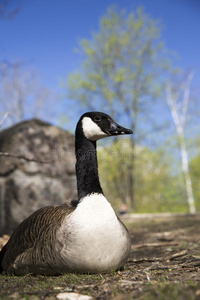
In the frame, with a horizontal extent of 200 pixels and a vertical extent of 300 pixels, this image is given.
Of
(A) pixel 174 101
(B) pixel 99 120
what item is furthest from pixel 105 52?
(B) pixel 99 120

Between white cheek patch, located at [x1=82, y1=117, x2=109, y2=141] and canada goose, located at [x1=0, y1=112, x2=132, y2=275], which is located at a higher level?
white cheek patch, located at [x1=82, y1=117, x2=109, y2=141]

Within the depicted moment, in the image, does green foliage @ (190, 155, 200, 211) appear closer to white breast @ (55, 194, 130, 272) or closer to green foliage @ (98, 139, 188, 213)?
green foliage @ (98, 139, 188, 213)

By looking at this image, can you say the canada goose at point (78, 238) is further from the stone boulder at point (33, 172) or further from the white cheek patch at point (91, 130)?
the stone boulder at point (33, 172)

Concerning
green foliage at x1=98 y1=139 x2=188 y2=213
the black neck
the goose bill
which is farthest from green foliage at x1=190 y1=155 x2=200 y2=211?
the black neck

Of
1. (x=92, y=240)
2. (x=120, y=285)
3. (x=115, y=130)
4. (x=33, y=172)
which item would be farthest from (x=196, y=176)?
(x=120, y=285)

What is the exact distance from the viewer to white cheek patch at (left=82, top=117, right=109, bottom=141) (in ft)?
14.3

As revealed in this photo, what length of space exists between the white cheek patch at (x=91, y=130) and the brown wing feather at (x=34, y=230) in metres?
1.09

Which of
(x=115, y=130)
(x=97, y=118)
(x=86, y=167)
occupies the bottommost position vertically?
(x=86, y=167)

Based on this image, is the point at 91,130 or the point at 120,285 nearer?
the point at 120,285

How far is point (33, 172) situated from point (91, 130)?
4.18 metres

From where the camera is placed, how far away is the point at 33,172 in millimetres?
8070

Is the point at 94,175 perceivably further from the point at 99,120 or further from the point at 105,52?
the point at 105,52

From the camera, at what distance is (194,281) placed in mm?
2986

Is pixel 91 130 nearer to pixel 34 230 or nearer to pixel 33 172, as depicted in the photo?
pixel 34 230
